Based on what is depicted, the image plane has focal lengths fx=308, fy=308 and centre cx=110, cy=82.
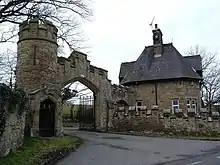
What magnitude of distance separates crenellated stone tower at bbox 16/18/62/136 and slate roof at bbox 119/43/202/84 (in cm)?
1491

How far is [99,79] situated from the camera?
25.7 meters

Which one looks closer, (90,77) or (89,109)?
(90,77)

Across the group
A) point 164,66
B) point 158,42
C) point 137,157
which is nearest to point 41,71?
point 137,157

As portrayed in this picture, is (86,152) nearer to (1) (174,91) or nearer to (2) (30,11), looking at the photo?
(2) (30,11)

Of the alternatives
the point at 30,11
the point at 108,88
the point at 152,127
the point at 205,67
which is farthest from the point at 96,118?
the point at 205,67

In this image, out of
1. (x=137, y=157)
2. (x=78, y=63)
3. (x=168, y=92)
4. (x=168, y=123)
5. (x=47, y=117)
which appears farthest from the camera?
(x=168, y=92)

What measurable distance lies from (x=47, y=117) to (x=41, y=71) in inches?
113

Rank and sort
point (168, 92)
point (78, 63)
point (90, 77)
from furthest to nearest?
point (168, 92) < point (90, 77) < point (78, 63)

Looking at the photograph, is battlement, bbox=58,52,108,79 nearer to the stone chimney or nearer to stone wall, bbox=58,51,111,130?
stone wall, bbox=58,51,111,130

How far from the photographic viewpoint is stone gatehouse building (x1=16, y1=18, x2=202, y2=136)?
1778 cm

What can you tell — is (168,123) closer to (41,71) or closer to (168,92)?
(168,92)

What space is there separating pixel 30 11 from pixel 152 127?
13.0 m

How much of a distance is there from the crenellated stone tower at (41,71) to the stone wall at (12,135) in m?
5.00

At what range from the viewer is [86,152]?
1327 cm
